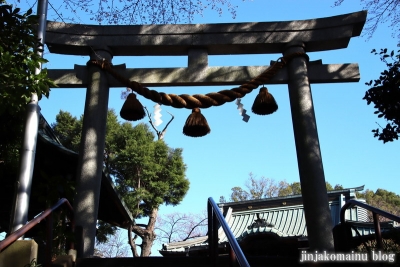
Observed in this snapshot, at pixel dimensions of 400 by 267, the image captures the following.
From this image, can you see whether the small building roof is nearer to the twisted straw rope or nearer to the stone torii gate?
the stone torii gate

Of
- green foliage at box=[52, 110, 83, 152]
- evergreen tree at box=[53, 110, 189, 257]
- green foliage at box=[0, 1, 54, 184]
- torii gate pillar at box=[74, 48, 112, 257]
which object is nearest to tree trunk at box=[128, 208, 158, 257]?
evergreen tree at box=[53, 110, 189, 257]

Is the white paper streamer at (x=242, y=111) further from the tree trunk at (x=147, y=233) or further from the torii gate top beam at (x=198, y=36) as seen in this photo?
the tree trunk at (x=147, y=233)

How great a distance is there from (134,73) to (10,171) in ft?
7.58

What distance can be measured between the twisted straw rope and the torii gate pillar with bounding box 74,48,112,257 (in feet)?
0.75

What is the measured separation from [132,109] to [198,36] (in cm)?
148

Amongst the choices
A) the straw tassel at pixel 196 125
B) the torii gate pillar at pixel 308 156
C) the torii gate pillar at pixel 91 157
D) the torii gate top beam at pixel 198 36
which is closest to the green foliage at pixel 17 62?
the torii gate pillar at pixel 91 157

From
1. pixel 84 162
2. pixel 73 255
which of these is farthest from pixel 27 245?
pixel 84 162

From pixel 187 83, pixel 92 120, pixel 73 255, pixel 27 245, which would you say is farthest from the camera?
pixel 187 83

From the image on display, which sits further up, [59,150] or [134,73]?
[134,73]

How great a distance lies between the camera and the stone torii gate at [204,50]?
611cm

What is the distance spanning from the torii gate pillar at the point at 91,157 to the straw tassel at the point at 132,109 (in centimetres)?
27

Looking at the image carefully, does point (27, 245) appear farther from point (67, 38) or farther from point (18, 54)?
point (67, 38)

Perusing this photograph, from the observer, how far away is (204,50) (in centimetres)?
659

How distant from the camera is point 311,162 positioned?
5637 millimetres
